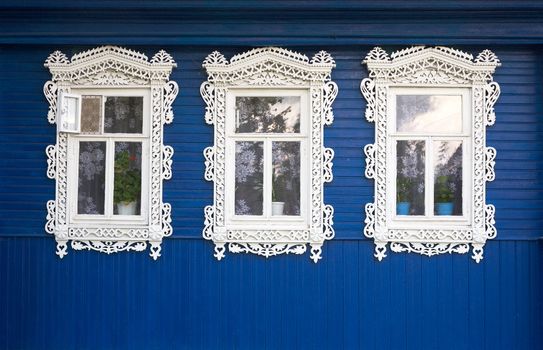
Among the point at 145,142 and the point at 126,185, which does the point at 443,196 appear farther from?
the point at 126,185

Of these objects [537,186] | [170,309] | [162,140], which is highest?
[162,140]

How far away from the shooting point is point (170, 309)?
5223 mm

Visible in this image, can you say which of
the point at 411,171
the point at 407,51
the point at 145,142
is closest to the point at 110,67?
the point at 145,142

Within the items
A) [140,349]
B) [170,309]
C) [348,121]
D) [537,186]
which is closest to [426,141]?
[348,121]

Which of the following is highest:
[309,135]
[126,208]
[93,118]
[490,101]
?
[490,101]

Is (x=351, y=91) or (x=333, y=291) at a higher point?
(x=351, y=91)

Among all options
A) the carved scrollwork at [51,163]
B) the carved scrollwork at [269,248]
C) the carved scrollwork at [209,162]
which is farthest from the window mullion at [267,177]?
the carved scrollwork at [51,163]

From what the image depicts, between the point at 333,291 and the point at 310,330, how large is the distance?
1.34 feet

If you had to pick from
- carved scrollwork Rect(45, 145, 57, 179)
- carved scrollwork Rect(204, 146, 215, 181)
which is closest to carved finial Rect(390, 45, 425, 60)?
carved scrollwork Rect(204, 146, 215, 181)

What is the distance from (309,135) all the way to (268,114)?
0.43 m

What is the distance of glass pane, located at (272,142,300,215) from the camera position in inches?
207

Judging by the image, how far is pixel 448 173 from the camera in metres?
5.25

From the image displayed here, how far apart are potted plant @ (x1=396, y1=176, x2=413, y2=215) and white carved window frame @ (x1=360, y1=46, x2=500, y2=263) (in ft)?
0.25

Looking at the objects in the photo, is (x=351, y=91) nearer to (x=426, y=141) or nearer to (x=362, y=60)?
(x=362, y=60)
